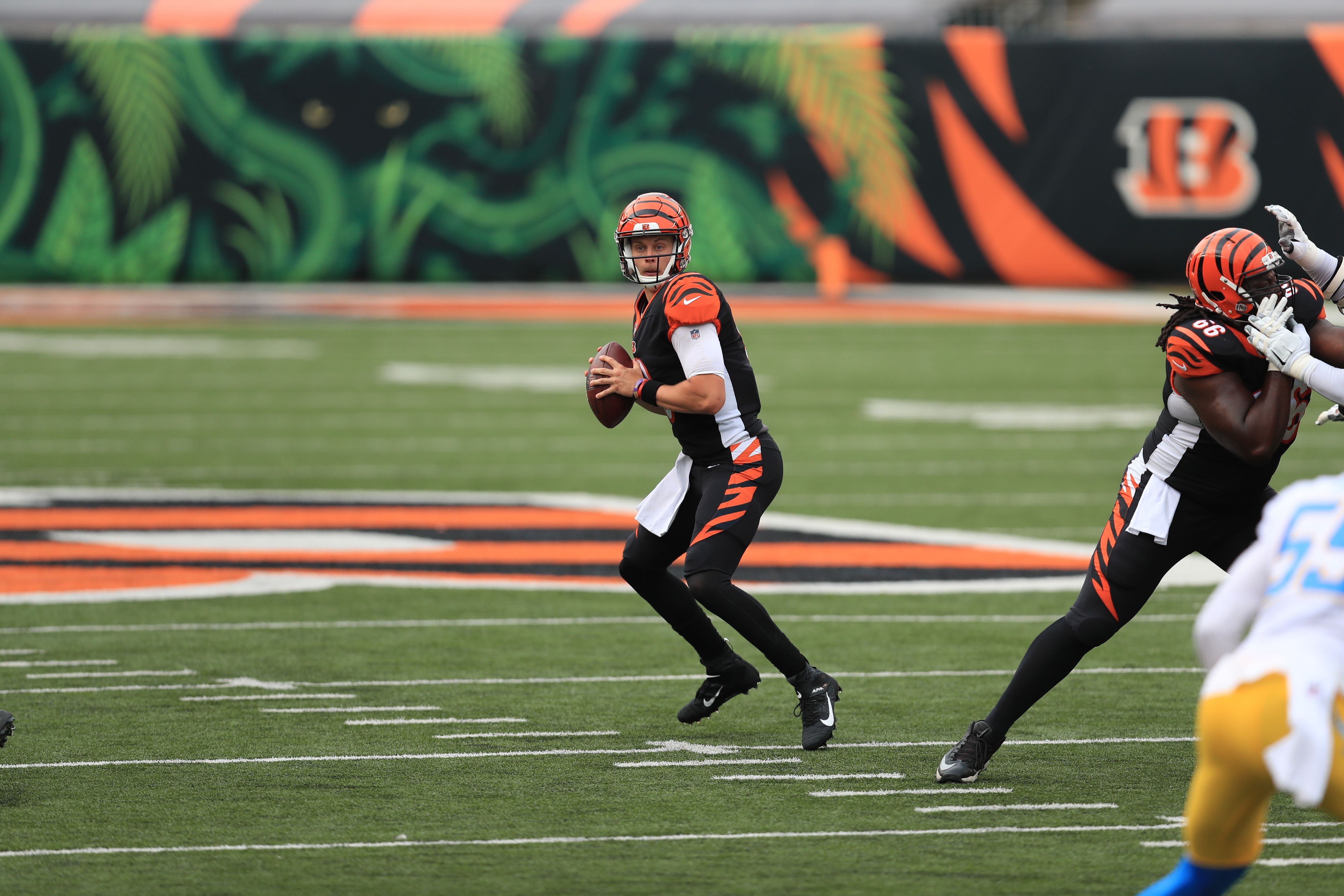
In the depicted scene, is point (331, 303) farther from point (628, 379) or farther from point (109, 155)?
point (628, 379)

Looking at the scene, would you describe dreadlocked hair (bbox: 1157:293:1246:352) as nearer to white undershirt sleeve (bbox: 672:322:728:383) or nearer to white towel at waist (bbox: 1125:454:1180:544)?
white towel at waist (bbox: 1125:454:1180:544)

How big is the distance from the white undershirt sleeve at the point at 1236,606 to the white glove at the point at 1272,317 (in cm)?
142

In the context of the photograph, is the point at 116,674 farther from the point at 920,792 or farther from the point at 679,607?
the point at 920,792

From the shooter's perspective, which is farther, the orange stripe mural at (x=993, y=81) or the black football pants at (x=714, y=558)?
the orange stripe mural at (x=993, y=81)

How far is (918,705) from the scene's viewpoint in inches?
249

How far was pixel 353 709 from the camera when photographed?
6.30 m

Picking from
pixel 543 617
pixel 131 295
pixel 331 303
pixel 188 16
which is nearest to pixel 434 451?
pixel 543 617

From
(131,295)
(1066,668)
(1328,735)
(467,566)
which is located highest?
(1328,735)

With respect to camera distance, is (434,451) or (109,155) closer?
(434,451)

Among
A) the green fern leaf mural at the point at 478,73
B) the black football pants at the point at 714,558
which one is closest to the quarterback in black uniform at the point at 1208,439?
the black football pants at the point at 714,558

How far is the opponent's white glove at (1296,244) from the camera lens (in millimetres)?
5418

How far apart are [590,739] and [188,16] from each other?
27.7 meters

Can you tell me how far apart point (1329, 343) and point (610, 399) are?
2286 mm

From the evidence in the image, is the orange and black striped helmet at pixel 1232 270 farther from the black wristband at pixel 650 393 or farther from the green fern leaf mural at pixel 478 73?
the green fern leaf mural at pixel 478 73
